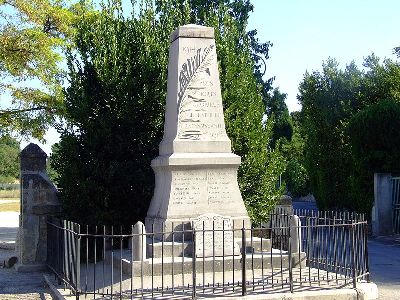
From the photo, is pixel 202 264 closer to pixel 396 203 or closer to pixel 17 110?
pixel 17 110

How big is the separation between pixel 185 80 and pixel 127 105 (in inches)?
108

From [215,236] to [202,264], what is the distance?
62 centimetres

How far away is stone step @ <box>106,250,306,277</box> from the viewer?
28.9 feet

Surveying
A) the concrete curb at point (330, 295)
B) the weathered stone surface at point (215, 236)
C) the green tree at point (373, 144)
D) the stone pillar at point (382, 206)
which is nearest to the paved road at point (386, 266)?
the concrete curb at point (330, 295)

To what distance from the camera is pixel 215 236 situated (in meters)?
9.67

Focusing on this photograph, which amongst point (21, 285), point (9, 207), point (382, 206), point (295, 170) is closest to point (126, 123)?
point (21, 285)

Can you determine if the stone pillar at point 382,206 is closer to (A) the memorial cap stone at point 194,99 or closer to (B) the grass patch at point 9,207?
(A) the memorial cap stone at point 194,99

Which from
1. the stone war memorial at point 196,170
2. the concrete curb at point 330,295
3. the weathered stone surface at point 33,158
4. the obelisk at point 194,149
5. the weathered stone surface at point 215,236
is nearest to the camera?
the concrete curb at point 330,295

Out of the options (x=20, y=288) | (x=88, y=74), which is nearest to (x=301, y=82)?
(x=88, y=74)

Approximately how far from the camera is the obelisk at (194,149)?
1017 cm

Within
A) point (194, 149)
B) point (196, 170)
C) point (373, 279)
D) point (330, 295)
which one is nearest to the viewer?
point (330, 295)

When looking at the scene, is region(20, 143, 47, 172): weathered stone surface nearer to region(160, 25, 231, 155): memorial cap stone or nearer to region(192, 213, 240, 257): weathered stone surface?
region(160, 25, 231, 155): memorial cap stone

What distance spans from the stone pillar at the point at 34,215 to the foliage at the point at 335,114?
14262 millimetres

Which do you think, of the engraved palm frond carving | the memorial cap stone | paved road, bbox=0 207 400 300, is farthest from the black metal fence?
the engraved palm frond carving
